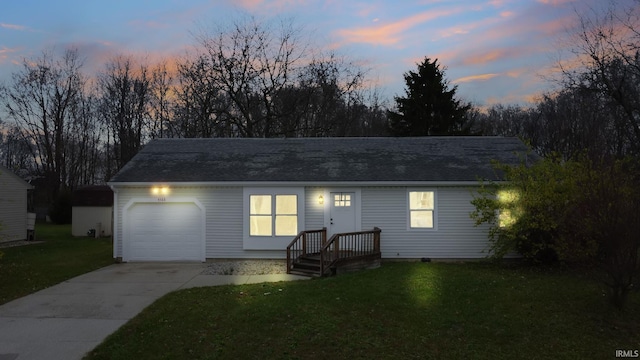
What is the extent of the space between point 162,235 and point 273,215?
385 centimetres

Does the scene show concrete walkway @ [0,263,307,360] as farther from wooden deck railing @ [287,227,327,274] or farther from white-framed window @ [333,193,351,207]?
white-framed window @ [333,193,351,207]

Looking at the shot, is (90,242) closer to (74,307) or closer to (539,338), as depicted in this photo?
(74,307)

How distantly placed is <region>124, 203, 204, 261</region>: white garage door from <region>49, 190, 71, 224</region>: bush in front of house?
938 inches

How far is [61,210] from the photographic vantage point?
3322cm

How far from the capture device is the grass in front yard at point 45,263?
407 inches

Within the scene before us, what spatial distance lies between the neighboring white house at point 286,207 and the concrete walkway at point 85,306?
121 centimetres

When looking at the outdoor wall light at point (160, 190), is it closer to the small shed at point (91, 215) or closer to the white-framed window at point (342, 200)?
the white-framed window at point (342, 200)

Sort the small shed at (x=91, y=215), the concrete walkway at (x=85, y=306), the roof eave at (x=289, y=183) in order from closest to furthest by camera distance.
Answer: the concrete walkway at (x=85, y=306), the roof eave at (x=289, y=183), the small shed at (x=91, y=215)

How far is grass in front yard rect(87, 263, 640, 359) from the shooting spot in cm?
591

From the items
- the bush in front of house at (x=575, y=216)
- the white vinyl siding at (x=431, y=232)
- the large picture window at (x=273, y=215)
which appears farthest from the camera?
the large picture window at (x=273, y=215)

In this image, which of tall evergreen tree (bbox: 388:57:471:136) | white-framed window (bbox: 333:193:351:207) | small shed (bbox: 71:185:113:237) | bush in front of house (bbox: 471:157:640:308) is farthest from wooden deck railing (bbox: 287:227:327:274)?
tall evergreen tree (bbox: 388:57:471:136)

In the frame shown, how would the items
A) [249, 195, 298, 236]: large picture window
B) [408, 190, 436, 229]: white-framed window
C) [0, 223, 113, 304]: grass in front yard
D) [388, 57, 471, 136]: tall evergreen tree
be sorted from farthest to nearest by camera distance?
[388, 57, 471, 136]: tall evergreen tree → [249, 195, 298, 236]: large picture window → [408, 190, 436, 229]: white-framed window → [0, 223, 113, 304]: grass in front yard

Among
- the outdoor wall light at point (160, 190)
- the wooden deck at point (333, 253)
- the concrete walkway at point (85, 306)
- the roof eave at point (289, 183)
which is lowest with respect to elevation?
the concrete walkway at point (85, 306)

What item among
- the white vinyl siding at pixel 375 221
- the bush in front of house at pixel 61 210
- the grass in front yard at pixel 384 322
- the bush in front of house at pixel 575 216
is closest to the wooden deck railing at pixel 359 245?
the white vinyl siding at pixel 375 221
